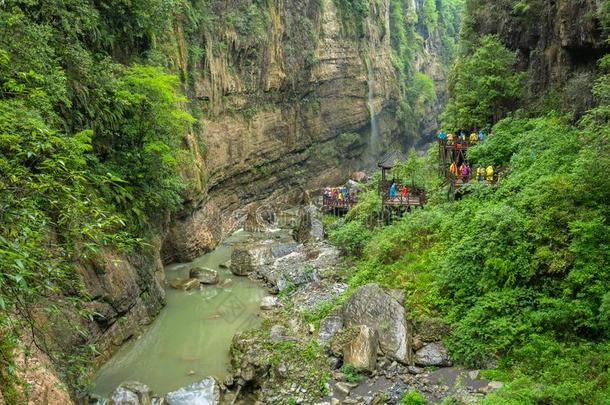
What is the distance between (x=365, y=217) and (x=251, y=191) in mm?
14882

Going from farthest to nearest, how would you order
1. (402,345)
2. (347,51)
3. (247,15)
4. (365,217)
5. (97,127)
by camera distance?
1. (347,51)
2. (247,15)
3. (365,217)
4. (97,127)
5. (402,345)

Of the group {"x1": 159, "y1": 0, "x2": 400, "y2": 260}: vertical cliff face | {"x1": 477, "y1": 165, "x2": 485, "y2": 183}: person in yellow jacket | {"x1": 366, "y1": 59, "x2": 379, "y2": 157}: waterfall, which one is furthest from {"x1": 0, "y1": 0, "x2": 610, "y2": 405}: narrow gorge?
{"x1": 366, "y1": 59, "x2": 379, "y2": 157}: waterfall

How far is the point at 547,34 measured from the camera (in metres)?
22.2

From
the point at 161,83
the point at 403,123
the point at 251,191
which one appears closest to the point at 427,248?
the point at 161,83

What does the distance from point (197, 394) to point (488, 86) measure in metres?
20.0

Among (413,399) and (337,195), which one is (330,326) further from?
(337,195)

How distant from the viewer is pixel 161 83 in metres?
16.7

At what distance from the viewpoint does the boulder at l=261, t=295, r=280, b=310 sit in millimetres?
18594

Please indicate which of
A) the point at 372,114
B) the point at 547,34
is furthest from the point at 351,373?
the point at 372,114

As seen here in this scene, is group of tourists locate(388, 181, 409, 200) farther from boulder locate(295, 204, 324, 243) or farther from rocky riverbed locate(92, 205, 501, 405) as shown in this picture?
boulder locate(295, 204, 324, 243)

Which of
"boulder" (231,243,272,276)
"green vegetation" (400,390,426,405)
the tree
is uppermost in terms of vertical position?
the tree

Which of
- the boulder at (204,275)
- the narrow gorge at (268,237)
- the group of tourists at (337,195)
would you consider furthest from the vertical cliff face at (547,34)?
the boulder at (204,275)

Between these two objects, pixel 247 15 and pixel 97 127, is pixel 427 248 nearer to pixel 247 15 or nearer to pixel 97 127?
pixel 97 127

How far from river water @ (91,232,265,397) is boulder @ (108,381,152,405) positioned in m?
0.56
